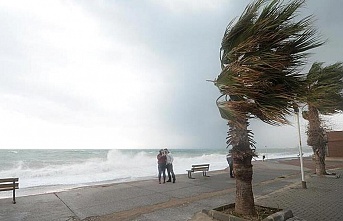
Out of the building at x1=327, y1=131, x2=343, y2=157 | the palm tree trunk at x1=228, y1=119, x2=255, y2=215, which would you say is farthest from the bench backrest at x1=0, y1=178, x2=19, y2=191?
the building at x1=327, y1=131, x2=343, y2=157

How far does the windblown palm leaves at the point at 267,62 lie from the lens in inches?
186

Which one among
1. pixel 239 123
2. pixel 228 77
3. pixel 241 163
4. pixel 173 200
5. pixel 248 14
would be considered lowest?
pixel 173 200

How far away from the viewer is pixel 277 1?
4.65m

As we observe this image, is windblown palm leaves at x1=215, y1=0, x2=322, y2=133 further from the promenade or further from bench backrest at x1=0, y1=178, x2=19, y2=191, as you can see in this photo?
bench backrest at x1=0, y1=178, x2=19, y2=191

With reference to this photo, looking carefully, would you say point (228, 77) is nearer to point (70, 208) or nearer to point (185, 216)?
point (185, 216)

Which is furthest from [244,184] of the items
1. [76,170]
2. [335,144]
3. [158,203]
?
[335,144]

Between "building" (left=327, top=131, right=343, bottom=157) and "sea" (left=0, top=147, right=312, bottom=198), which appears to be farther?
"building" (left=327, top=131, right=343, bottom=157)

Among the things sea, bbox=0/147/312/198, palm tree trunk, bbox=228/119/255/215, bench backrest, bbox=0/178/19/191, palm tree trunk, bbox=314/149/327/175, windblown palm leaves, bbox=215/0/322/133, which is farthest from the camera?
sea, bbox=0/147/312/198

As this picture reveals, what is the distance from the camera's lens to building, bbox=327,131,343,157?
88.7ft

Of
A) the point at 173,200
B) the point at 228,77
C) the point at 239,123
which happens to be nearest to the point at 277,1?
the point at 228,77

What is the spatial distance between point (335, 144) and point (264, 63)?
1107 inches

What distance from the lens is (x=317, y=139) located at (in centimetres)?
1277

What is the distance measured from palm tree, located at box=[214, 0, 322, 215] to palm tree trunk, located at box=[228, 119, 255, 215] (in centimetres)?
3

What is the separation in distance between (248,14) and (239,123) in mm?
2236
